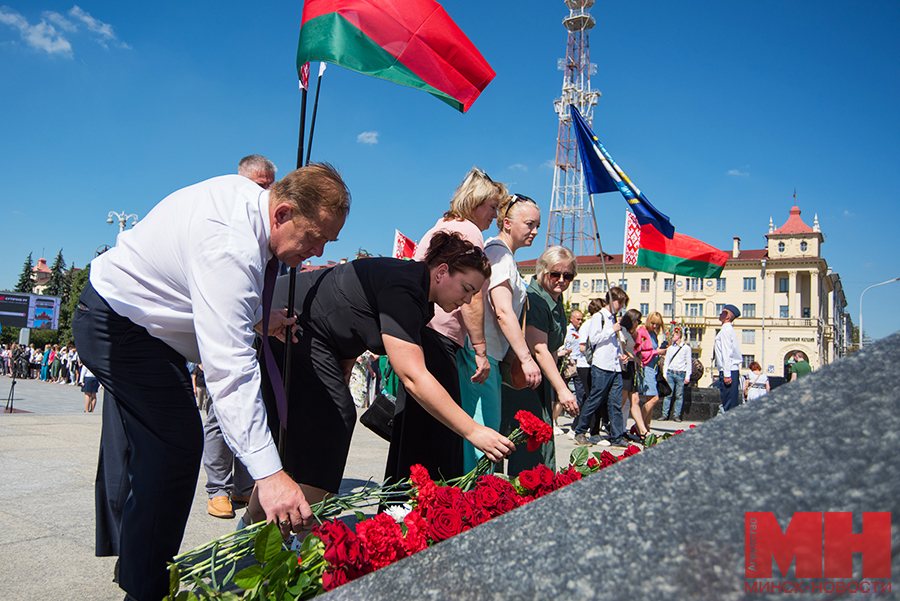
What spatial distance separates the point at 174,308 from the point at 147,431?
40cm

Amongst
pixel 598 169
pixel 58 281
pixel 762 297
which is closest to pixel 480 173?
pixel 598 169

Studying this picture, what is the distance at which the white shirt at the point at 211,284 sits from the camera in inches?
64.0

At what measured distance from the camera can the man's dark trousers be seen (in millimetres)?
1823

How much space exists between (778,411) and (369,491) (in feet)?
4.32

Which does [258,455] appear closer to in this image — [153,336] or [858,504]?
[153,336]

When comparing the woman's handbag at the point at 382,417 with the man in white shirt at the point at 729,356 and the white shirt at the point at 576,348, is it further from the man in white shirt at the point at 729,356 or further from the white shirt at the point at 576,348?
the man in white shirt at the point at 729,356

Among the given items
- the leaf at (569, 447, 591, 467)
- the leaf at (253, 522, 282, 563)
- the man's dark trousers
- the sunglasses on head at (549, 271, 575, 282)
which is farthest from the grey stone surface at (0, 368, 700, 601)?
the sunglasses on head at (549, 271, 575, 282)

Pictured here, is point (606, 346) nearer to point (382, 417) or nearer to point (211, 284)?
point (382, 417)

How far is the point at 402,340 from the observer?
235cm

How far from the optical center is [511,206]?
13.0 feet

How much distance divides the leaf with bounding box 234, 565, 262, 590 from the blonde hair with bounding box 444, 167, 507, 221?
2.63 metres

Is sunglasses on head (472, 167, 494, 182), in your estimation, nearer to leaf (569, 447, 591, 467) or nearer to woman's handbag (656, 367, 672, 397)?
leaf (569, 447, 591, 467)

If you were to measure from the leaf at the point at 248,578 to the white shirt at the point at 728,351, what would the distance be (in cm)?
966
